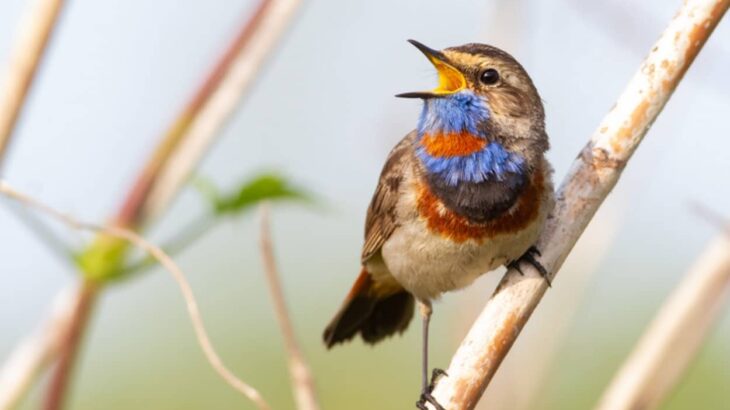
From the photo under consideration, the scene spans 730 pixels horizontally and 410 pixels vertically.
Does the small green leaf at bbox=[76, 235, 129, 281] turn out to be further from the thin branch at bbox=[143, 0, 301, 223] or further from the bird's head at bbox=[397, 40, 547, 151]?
the bird's head at bbox=[397, 40, 547, 151]

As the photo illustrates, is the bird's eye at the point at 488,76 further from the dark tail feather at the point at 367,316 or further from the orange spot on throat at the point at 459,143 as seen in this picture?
the dark tail feather at the point at 367,316

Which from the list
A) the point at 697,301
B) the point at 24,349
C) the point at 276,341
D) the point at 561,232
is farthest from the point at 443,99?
the point at 276,341

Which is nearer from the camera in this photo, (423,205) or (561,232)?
(561,232)

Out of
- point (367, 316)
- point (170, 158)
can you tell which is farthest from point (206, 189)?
point (367, 316)

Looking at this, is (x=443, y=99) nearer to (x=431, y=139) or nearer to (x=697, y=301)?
(x=431, y=139)

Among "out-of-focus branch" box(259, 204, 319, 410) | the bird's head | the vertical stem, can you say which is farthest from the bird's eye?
the vertical stem

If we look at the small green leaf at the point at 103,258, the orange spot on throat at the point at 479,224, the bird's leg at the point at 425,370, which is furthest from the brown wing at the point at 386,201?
the small green leaf at the point at 103,258
